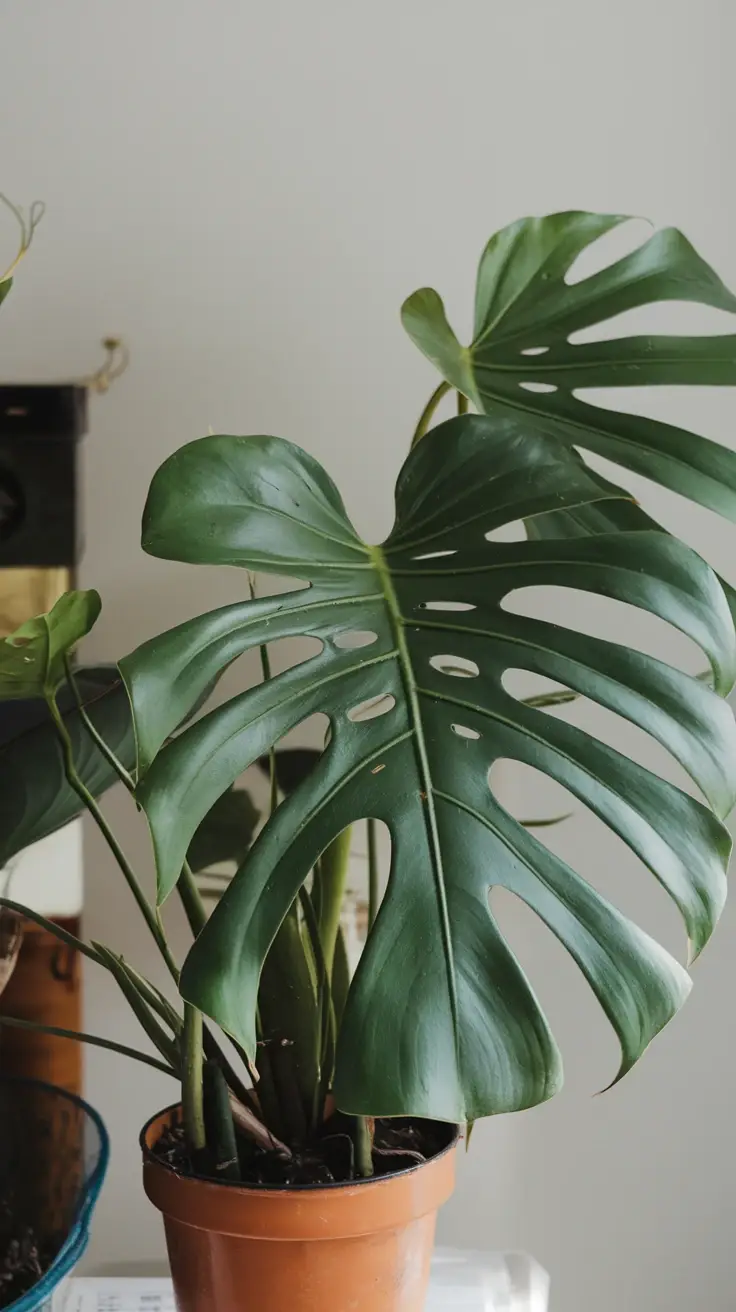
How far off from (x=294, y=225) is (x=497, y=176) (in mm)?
221

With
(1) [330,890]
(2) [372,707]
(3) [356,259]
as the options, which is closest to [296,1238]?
(1) [330,890]

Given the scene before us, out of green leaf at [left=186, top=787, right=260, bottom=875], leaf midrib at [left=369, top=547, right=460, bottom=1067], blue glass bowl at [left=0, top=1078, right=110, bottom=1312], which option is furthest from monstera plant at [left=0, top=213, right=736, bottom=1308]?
green leaf at [left=186, top=787, right=260, bottom=875]

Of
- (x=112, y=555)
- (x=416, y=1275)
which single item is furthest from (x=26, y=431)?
(x=416, y=1275)

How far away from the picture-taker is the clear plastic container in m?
1.00

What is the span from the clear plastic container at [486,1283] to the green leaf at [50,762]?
1.84 feet

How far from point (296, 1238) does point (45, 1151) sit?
0.90 ft

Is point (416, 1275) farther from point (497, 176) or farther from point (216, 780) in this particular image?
point (497, 176)

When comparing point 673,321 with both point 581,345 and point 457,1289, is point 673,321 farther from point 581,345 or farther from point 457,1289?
point 457,1289

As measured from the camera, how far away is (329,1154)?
83cm

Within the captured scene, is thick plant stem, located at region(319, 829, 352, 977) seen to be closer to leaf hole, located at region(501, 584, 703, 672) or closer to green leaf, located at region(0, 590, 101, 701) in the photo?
green leaf, located at region(0, 590, 101, 701)

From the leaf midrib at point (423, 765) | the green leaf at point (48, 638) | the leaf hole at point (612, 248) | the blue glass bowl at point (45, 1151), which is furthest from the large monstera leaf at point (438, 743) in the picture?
the leaf hole at point (612, 248)

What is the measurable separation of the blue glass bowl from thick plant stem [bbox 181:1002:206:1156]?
95 mm

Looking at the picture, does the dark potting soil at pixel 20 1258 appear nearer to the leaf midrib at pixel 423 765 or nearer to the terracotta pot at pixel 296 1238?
the terracotta pot at pixel 296 1238

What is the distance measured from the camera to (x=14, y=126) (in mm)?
1128
